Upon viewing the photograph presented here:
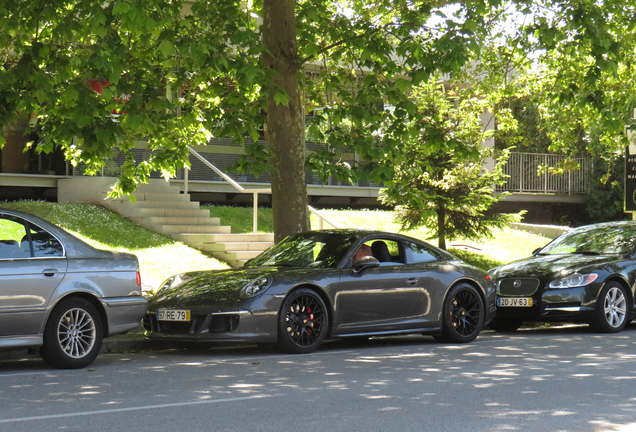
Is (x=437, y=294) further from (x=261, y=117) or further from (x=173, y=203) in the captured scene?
(x=173, y=203)

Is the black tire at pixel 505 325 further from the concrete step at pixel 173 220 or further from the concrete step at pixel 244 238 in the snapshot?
the concrete step at pixel 173 220

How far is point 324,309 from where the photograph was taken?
9625mm

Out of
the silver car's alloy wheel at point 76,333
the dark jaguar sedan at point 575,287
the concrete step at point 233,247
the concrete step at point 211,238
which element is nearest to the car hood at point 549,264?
the dark jaguar sedan at point 575,287

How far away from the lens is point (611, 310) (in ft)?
39.5

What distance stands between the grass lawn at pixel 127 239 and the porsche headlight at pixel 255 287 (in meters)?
5.61

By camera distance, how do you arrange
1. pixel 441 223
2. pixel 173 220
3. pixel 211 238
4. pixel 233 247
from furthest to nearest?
1. pixel 441 223
2. pixel 173 220
3. pixel 211 238
4. pixel 233 247

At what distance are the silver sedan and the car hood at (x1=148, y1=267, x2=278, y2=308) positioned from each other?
70 cm

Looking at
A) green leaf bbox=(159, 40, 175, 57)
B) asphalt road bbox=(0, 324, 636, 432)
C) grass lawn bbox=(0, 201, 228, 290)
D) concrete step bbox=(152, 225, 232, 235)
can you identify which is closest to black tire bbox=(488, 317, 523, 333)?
asphalt road bbox=(0, 324, 636, 432)

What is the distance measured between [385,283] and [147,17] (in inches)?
161

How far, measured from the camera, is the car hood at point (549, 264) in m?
12.1

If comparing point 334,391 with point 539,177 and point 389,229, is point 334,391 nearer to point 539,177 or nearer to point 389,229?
point 389,229

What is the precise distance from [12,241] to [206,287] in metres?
2.23

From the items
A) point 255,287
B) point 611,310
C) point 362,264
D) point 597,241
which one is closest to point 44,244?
point 255,287

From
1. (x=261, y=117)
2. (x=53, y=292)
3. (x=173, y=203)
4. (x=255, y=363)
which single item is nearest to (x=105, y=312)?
(x=53, y=292)
